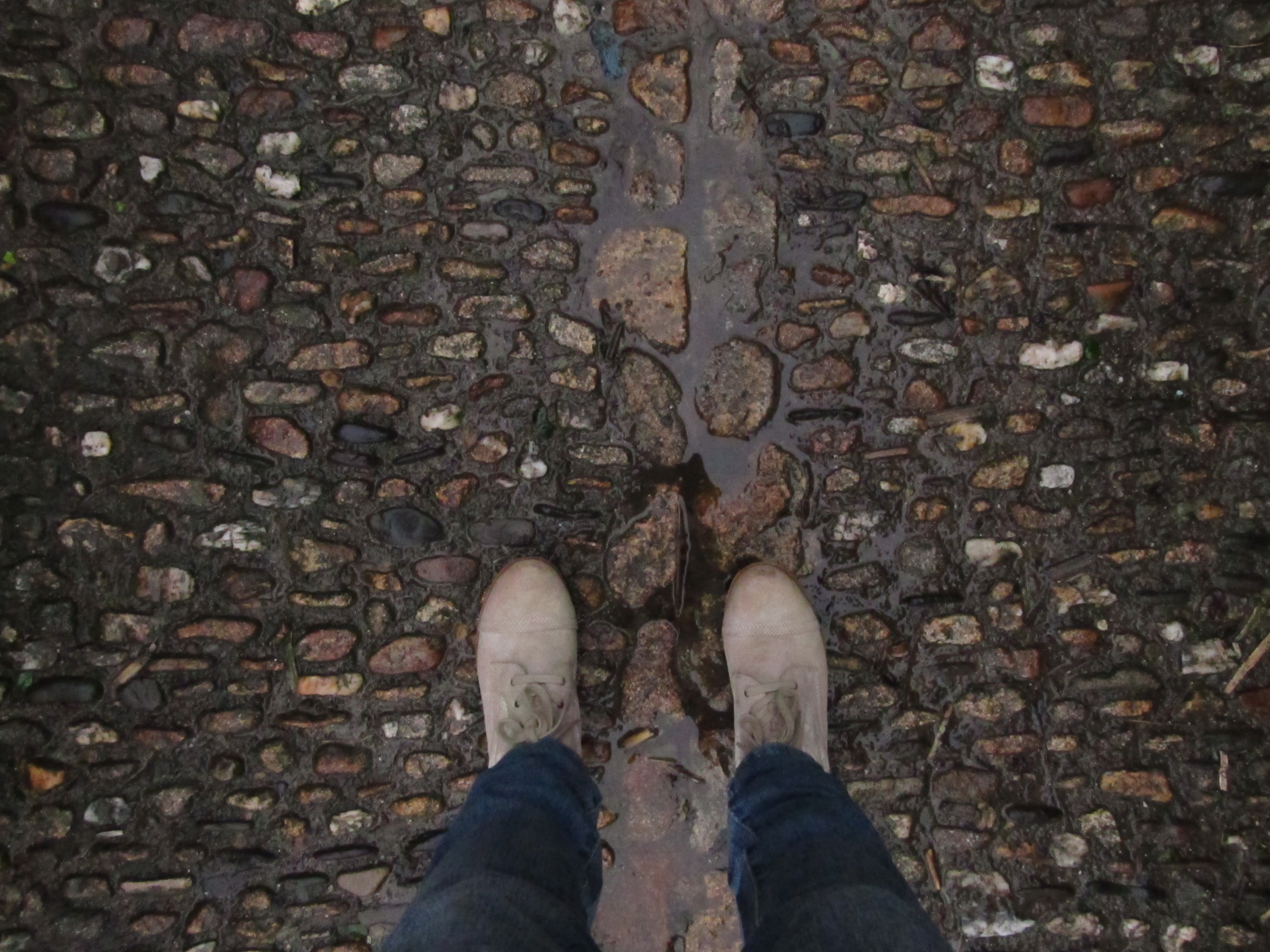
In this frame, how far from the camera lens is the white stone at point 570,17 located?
6.99 feet

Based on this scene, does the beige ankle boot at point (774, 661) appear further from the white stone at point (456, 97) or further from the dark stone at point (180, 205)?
the dark stone at point (180, 205)

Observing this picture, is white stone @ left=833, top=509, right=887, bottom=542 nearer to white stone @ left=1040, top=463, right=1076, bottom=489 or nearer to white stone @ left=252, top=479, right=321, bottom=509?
white stone @ left=1040, top=463, right=1076, bottom=489

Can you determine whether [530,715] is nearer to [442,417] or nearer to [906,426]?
[442,417]

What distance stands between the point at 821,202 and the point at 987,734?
1.62 metres

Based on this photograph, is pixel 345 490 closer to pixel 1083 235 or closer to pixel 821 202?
pixel 821 202

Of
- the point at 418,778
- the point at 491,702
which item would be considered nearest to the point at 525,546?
the point at 491,702

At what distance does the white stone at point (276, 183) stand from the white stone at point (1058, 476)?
2.26 metres

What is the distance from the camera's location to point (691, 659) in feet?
7.50

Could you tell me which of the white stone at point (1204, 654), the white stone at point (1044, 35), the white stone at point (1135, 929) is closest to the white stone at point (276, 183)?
the white stone at point (1044, 35)

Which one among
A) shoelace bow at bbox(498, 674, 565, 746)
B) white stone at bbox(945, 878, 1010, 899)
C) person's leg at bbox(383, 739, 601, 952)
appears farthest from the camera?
white stone at bbox(945, 878, 1010, 899)

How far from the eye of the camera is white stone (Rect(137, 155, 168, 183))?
6.97ft

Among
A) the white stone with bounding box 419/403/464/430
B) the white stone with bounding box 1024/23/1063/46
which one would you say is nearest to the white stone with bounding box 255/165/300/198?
the white stone with bounding box 419/403/464/430

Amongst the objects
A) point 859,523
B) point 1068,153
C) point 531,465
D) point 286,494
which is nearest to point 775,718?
point 859,523

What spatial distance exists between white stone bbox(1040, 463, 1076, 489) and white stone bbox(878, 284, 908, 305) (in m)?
0.64
